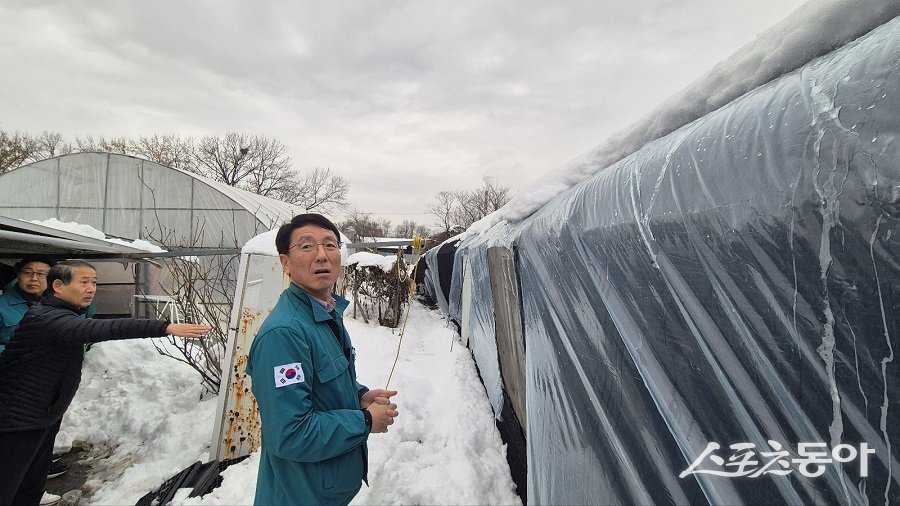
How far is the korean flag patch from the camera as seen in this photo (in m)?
1.22

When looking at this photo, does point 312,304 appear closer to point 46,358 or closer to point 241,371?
point 46,358

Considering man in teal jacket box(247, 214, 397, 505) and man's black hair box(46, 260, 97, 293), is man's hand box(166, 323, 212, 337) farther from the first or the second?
man in teal jacket box(247, 214, 397, 505)

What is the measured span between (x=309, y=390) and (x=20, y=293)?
10.6 ft

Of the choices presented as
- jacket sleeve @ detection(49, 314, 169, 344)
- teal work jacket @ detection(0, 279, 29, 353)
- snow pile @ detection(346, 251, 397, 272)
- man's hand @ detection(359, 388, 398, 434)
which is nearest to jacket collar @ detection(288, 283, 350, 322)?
man's hand @ detection(359, 388, 398, 434)

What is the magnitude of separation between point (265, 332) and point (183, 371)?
15.7 feet

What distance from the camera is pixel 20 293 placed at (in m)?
2.80

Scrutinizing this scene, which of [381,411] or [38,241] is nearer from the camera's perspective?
[381,411]

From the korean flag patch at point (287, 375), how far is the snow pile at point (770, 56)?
1.71m

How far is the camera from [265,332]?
1287 mm

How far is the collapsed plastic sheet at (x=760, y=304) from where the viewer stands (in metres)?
0.62

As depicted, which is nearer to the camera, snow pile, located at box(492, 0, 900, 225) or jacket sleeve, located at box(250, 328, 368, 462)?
snow pile, located at box(492, 0, 900, 225)

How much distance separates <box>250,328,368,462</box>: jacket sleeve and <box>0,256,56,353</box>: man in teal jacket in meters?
2.75

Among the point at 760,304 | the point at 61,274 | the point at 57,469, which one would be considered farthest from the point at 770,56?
the point at 57,469

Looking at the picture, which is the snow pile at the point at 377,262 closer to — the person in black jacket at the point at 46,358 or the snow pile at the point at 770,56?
the person in black jacket at the point at 46,358
